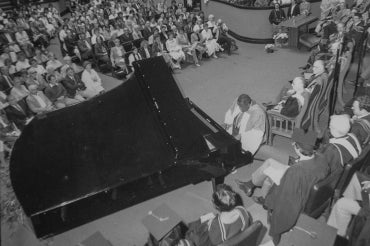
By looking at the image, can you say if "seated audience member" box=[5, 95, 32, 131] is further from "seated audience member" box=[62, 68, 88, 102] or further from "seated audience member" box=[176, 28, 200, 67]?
"seated audience member" box=[176, 28, 200, 67]

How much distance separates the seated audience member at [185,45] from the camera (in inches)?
383

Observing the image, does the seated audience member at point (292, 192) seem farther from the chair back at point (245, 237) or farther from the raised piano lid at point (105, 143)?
the raised piano lid at point (105, 143)

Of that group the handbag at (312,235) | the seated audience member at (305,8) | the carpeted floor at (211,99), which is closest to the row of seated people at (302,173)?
the handbag at (312,235)

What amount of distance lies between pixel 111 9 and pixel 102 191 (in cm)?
1465

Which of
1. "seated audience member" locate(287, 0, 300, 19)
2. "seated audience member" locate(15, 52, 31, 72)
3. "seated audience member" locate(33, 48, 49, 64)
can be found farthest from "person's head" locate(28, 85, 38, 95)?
"seated audience member" locate(287, 0, 300, 19)

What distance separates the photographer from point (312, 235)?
9.67 feet

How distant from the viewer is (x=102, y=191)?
3.56m

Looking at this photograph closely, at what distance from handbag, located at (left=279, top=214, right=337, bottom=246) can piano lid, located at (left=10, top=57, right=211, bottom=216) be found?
1363 millimetres

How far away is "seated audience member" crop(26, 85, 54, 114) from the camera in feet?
21.0

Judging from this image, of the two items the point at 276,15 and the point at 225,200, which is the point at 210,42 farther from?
the point at 225,200

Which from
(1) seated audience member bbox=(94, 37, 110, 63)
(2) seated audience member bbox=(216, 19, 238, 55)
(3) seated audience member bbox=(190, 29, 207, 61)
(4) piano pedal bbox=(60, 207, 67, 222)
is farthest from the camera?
(2) seated audience member bbox=(216, 19, 238, 55)

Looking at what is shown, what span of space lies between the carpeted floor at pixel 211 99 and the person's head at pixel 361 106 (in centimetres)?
120

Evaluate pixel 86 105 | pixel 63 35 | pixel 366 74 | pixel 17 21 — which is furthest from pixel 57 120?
pixel 17 21

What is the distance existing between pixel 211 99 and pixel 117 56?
3.45 m
